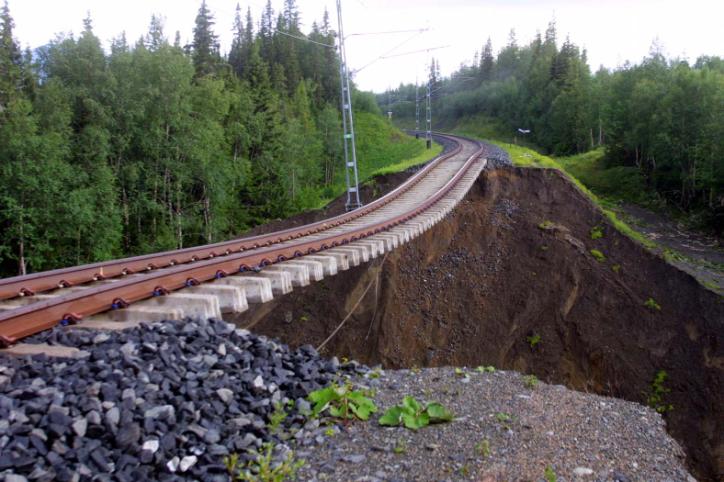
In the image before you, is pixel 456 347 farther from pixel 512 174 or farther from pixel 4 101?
pixel 4 101

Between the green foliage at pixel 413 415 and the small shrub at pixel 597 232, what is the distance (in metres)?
19.2

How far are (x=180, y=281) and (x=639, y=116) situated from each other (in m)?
44.8

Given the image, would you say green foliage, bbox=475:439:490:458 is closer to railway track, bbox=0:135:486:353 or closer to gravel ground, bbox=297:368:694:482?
gravel ground, bbox=297:368:694:482

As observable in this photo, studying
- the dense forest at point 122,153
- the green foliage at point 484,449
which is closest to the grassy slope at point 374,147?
the dense forest at point 122,153

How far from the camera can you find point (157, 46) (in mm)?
29125

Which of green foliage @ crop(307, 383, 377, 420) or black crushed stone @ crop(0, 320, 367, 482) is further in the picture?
green foliage @ crop(307, 383, 377, 420)

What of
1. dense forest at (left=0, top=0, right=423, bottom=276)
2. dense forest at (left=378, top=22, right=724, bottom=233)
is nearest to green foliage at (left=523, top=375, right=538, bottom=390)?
dense forest at (left=0, top=0, right=423, bottom=276)

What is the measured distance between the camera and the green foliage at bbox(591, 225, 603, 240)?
70.7 feet

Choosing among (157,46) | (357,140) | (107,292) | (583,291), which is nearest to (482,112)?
(357,140)

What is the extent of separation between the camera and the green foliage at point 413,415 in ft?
14.5

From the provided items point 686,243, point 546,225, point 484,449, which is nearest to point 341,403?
point 484,449

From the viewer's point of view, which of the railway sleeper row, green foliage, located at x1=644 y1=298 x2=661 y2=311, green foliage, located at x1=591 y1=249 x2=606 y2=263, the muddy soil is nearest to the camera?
the railway sleeper row

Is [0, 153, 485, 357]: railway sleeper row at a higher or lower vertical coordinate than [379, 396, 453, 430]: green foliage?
higher

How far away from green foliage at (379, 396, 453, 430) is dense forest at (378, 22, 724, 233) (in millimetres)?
28597
